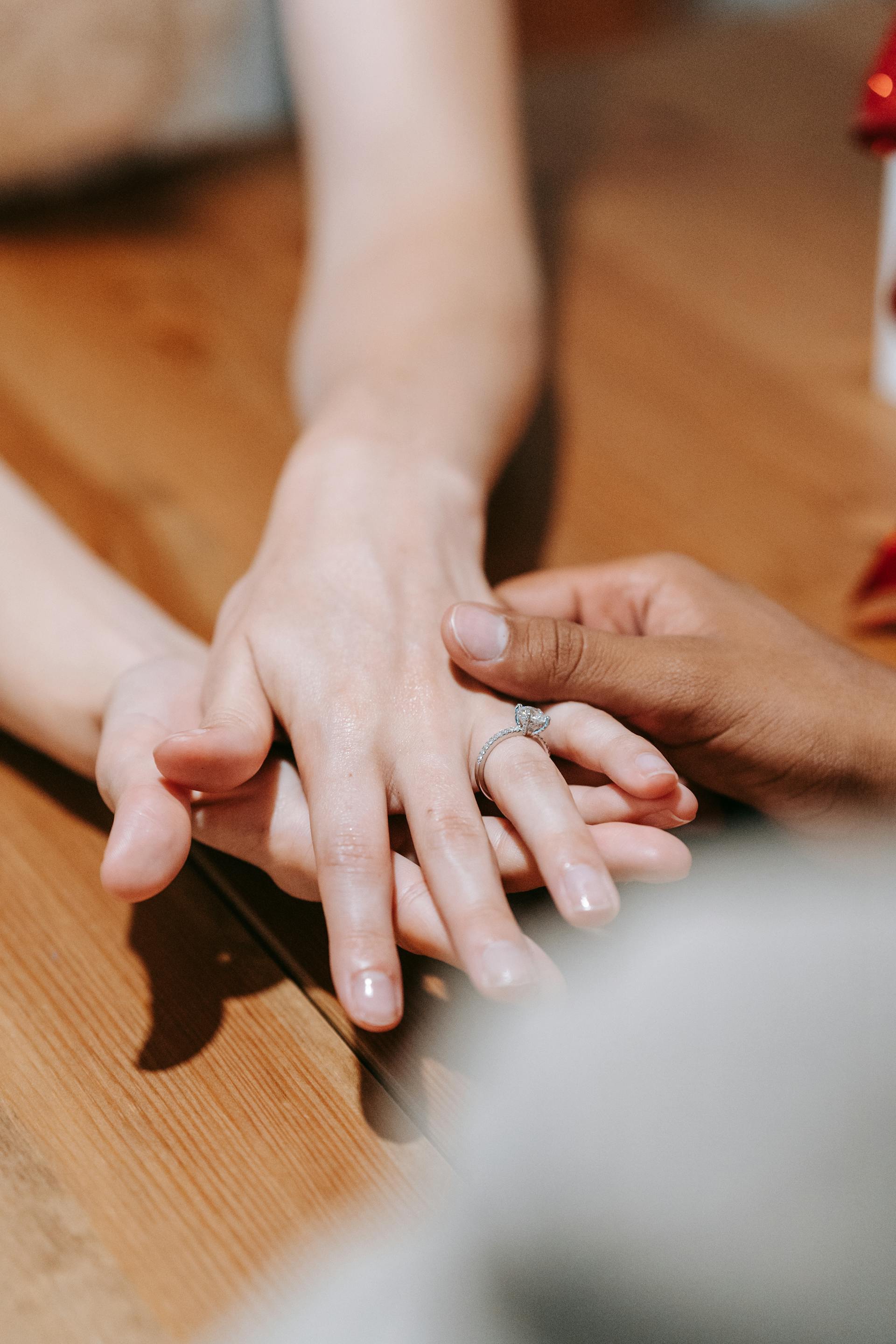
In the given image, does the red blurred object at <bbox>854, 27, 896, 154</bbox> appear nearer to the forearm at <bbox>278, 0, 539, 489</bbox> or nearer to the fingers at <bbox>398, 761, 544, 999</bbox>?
the forearm at <bbox>278, 0, 539, 489</bbox>

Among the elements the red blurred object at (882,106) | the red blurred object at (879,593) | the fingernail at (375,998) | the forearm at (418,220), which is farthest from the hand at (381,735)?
the red blurred object at (882,106)

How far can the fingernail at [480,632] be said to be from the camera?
519mm

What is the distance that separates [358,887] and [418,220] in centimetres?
58

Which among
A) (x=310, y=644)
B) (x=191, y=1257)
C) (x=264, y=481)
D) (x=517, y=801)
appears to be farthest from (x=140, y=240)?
(x=191, y=1257)

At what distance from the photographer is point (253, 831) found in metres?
0.53

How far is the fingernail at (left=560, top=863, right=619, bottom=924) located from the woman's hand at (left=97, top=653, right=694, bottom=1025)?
1.0 inches

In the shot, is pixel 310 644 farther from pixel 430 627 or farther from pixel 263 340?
pixel 263 340

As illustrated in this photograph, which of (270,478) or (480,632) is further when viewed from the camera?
(270,478)

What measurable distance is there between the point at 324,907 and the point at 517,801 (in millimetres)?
94

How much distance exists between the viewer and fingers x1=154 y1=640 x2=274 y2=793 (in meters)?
0.48

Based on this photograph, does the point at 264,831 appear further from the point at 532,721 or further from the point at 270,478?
the point at 270,478

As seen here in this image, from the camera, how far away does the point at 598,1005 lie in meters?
0.51

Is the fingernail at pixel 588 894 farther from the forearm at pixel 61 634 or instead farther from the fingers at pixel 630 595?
the forearm at pixel 61 634

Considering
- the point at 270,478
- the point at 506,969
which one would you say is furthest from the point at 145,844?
the point at 270,478
